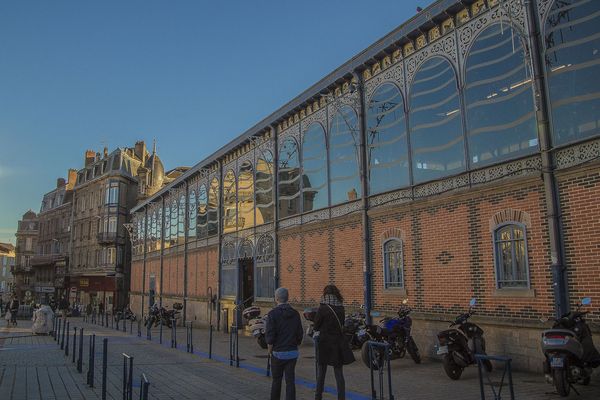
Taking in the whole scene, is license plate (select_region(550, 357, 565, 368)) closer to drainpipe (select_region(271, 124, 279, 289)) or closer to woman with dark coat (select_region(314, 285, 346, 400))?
woman with dark coat (select_region(314, 285, 346, 400))

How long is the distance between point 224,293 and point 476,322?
652 inches

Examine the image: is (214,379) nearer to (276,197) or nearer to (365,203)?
(365,203)

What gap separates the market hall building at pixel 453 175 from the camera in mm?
10312

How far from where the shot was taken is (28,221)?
8331 cm

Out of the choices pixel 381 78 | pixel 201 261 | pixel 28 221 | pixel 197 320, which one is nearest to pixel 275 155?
pixel 381 78

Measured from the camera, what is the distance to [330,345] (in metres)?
7.90

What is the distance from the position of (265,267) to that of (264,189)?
350cm

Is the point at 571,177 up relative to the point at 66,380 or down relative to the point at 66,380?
up

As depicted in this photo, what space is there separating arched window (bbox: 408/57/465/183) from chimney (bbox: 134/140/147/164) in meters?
45.8

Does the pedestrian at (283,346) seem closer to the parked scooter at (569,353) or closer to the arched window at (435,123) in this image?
the parked scooter at (569,353)

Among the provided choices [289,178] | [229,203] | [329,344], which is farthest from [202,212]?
[329,344]

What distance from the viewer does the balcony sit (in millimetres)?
51000

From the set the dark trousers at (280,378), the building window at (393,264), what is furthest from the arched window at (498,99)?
the dark trousers at (280,378)

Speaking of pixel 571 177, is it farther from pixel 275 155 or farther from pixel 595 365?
pixel 275 155
